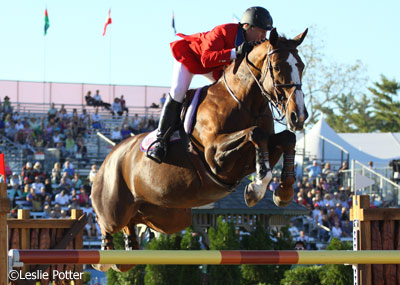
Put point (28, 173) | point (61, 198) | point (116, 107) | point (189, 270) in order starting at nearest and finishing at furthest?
1. point (189, 270)
2. point (61, 198)
3. point (28, 173)
4. point (116, 107)

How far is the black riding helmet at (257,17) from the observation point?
21.4 ft

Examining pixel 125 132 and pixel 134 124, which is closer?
pixel 125 132

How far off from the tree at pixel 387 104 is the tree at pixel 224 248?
153 ft

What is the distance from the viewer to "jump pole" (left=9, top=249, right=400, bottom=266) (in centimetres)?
478

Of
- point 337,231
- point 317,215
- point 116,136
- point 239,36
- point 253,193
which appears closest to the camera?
point 253,193

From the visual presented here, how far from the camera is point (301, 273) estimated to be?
42.6 feet

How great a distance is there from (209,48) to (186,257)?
2.16 m

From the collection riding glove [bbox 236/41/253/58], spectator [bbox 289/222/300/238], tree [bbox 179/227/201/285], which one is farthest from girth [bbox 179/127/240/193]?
spectator [bbox 289/222/300/238]

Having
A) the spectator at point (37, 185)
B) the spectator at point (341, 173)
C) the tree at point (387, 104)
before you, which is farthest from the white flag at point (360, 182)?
the tree at point (387, 104)

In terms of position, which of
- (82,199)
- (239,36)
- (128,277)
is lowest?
(128,277)

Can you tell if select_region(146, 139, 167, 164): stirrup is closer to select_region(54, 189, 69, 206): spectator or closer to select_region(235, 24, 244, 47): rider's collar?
select_region(235, 24, 244, 47): rider's collar

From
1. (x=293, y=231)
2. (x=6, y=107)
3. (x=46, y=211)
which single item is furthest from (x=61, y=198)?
(x=6, y=107)

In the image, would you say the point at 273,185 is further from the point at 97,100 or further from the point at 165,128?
the point at 165,128

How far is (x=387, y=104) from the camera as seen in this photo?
59250 mm
